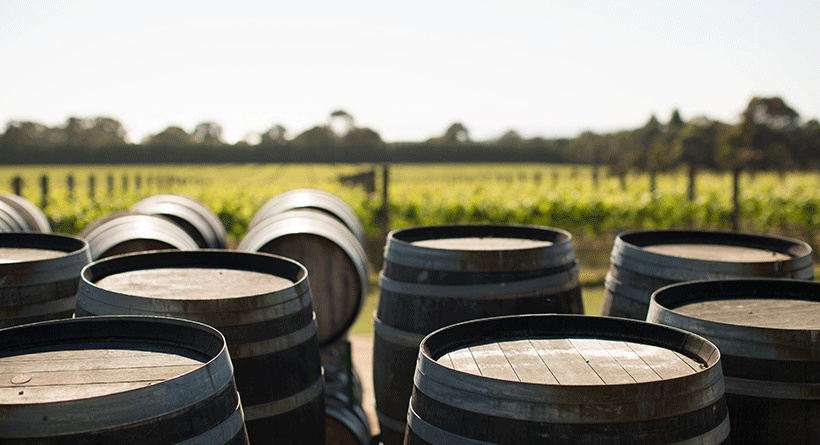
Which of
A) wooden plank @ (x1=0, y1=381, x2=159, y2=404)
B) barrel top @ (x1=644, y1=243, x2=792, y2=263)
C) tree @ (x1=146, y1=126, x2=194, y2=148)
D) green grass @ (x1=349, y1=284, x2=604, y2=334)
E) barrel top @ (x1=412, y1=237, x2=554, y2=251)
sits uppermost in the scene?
tree @ (x1=146, y1=126, x2=194, y2=148)

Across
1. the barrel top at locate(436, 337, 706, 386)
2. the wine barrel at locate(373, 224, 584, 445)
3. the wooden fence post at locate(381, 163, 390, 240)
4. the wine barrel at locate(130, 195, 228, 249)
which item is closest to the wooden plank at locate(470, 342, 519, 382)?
the barrel top at locate(436, 337, 706, 386)

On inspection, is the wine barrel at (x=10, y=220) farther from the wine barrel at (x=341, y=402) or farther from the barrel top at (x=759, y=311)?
the barrel top at (x=759, y=311)

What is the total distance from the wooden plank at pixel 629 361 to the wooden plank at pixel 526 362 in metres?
0.25

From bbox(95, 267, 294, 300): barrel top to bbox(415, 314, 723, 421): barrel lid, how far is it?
3.21 feet

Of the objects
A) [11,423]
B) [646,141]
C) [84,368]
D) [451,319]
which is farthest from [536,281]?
[646,141]

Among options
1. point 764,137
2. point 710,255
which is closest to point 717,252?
point 710,255

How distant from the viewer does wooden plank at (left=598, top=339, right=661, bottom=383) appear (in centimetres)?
212

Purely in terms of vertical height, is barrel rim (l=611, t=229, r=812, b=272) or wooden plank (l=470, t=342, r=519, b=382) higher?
barrel rim (l=611, t=229, r=812, b=272)

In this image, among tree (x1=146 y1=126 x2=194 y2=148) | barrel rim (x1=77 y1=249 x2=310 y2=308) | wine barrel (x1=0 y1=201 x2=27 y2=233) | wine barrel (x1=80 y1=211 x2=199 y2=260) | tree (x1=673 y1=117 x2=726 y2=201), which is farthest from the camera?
tree (x1=146 y1=126 x2=194 y2=148)

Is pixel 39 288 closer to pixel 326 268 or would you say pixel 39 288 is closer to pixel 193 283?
pixel 193 283

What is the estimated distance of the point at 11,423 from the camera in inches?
65.7

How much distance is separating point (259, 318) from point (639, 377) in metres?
1.49

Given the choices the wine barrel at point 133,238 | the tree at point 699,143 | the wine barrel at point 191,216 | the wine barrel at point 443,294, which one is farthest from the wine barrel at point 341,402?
the tree at point 699,143

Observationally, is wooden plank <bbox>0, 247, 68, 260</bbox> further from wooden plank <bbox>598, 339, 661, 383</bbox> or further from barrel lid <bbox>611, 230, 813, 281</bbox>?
→ barrel lid <bbox>611, 230, 813, 281</bbox>
